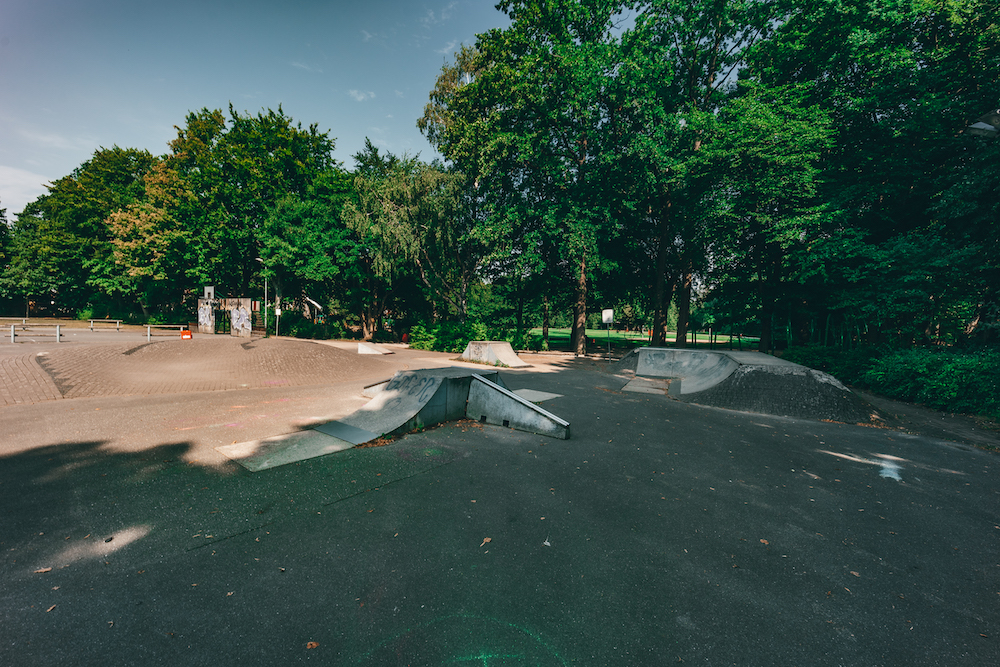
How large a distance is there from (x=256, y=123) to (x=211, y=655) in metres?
36.4

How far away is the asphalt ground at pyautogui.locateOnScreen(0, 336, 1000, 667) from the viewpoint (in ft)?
8.18

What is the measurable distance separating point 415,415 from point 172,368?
29.0 feet

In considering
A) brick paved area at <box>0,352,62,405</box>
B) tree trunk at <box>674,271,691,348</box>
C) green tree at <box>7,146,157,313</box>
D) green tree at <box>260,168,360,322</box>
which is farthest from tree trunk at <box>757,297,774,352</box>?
green tree at <box>7,146,157,313</box>

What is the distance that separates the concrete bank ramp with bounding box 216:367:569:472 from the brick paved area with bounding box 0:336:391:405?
4.78 m

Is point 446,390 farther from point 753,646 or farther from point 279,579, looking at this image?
point 753,646

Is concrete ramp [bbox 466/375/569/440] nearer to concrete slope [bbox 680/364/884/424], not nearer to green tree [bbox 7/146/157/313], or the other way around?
concrete slope [bbox 680/364/884/424]

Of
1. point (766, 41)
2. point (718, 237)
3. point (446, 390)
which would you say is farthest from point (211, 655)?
point (766, 41)

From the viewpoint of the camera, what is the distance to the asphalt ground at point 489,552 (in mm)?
2492

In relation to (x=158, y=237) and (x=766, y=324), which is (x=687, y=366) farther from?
(x=158, y=237)

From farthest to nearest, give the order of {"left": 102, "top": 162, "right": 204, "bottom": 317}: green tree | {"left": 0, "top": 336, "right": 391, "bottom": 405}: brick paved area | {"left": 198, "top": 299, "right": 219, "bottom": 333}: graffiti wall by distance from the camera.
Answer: {"left": 102, "top": 162, "right": 204, "bottom": 317}: green tree
{"left": 198, "top": 299, "right": 219, "bottom": 333}: graffiti wall
{"left": 0, "top": 336, "right": 391, "bottom": 405}: brick paved area

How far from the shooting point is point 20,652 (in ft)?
7.35

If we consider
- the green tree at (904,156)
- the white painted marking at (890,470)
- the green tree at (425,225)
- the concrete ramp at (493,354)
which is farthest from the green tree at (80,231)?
the green tree at (904,156)

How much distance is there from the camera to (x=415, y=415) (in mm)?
7031

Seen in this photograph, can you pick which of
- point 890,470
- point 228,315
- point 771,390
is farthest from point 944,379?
point 228,315
